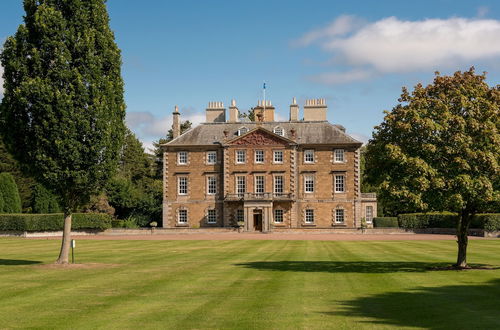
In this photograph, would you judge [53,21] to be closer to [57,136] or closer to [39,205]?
[57,136]

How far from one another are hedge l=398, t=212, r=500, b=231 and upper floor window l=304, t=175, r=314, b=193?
9953mm

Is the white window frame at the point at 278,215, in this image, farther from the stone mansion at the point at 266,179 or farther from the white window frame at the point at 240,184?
the white window frame at the point at 240,184

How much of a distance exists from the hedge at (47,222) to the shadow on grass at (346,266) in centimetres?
3650

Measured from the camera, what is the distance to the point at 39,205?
65.9 metres

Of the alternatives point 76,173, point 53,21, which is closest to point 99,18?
point 53,21

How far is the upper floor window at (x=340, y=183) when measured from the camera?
65.9 meters

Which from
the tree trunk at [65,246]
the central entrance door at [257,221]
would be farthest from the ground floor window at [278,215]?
the tree trunk at [65,246]

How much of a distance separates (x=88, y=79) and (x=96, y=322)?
42.9ft

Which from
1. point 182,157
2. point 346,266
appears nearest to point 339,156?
point 182,157

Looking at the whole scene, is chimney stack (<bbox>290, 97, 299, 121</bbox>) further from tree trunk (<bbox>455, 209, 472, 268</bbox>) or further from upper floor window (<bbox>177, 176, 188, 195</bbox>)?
tree trunk (<bbox>455, 209, 472, 268</bbox>)

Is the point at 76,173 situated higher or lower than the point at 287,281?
higher

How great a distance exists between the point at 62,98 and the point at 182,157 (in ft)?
150

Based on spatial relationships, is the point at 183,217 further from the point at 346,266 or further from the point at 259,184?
the point at 346,266

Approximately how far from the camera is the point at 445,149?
66.7 ft
